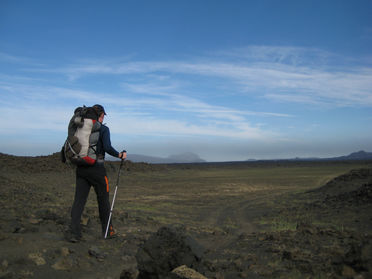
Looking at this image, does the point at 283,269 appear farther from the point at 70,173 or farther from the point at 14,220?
the point at 70,173

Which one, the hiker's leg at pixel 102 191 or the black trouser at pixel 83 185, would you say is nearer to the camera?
the black trouser at pixel 83 185

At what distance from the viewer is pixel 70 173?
33.1 metres

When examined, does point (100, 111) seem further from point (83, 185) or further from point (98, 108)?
point (83, 185)

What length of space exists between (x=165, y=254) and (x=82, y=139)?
2.64 m

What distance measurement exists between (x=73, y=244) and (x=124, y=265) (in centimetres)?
112

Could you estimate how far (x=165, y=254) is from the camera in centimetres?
421

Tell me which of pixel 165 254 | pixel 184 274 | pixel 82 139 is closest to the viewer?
pixel 184 274

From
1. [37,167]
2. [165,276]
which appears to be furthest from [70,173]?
[165,276]

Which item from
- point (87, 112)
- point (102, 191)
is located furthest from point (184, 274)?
point (87, 112)

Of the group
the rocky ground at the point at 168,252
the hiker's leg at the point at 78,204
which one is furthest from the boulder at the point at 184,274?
the hiker's leg at the point at 78,204

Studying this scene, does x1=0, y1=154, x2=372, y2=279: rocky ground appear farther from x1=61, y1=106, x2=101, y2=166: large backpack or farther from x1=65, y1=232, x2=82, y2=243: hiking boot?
x1=61, y1=106, x2=101, y2=166: large backpack

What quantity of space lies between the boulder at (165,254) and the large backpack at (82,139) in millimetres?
2153

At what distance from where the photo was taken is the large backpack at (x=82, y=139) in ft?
18.4

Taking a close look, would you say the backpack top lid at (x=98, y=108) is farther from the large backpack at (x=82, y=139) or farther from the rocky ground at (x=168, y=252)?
the rocky ground at (x=168, y=252)
